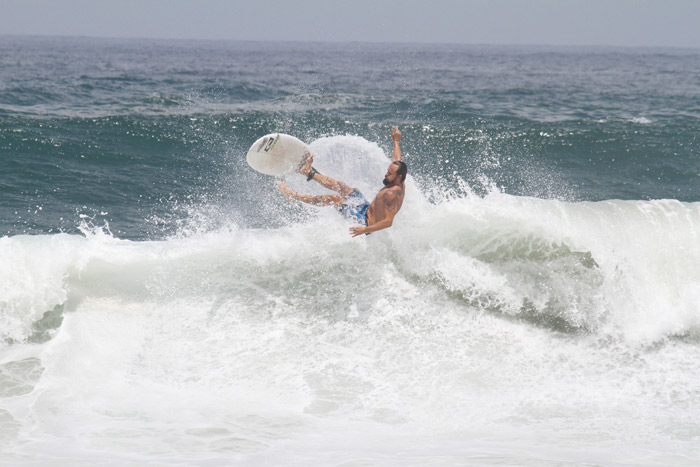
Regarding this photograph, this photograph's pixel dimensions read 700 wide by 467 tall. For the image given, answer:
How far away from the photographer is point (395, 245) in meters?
7.56

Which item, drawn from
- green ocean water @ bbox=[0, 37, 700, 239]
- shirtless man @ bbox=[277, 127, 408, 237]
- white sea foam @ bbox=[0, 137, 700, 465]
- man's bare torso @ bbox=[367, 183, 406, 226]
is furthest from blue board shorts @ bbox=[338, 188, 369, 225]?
green ocean water @ bbox=[0, 37, 700, 239]

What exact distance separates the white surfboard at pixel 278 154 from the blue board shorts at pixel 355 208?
756 millimetres

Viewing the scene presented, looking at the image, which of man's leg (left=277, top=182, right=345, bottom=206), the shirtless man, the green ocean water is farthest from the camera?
the green ocean water

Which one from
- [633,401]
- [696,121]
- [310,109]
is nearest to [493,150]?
[310,109]

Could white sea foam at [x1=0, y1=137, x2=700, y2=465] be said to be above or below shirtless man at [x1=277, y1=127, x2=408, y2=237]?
below

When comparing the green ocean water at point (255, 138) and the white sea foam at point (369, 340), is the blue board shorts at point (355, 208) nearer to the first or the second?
the white sea foam at point (369, 340)

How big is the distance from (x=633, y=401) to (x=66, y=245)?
6.18 m

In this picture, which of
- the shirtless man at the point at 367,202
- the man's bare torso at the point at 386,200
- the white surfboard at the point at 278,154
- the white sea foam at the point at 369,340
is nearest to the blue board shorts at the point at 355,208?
the shirtless man at the point at 367,202

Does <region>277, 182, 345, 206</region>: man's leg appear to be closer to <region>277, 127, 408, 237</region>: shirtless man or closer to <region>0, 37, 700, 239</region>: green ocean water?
<region>277, 127, 408, 237</region>: shirtless man

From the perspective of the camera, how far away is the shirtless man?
6867 millimetres

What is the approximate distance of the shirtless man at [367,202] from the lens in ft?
22.5

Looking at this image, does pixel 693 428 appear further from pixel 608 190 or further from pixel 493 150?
pixel 493 150

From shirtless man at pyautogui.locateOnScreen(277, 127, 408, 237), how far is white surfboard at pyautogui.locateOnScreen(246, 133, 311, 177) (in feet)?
0.40

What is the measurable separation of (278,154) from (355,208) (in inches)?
45.6
